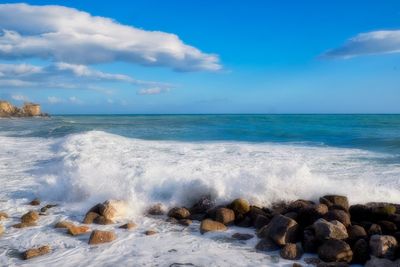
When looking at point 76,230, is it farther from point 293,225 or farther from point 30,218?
point 293,225

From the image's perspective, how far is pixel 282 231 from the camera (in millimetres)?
5328

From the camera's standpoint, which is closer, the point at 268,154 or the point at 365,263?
the point at 365,263

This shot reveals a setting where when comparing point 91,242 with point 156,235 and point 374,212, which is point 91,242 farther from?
point 374,212

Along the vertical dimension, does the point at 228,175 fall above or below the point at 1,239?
above

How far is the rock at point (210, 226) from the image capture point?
5969 millimetres

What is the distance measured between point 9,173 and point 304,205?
26.8 feet

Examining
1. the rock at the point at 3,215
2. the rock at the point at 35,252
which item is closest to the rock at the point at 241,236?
the rock at the point at 35,252

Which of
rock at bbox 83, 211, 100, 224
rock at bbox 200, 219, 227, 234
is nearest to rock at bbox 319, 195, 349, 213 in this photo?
rock at bbox 200, 219, 227, 234

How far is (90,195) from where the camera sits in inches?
312

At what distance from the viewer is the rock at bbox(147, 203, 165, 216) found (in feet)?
23.1

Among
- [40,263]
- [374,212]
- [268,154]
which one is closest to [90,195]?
[40,263]

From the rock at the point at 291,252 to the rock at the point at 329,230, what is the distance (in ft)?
1.04

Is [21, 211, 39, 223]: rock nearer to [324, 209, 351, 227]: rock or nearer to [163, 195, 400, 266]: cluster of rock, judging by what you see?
[163, 195, 400, 266]: cluster of rock

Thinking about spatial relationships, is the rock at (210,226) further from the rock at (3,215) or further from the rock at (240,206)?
the rock at (3,215)
